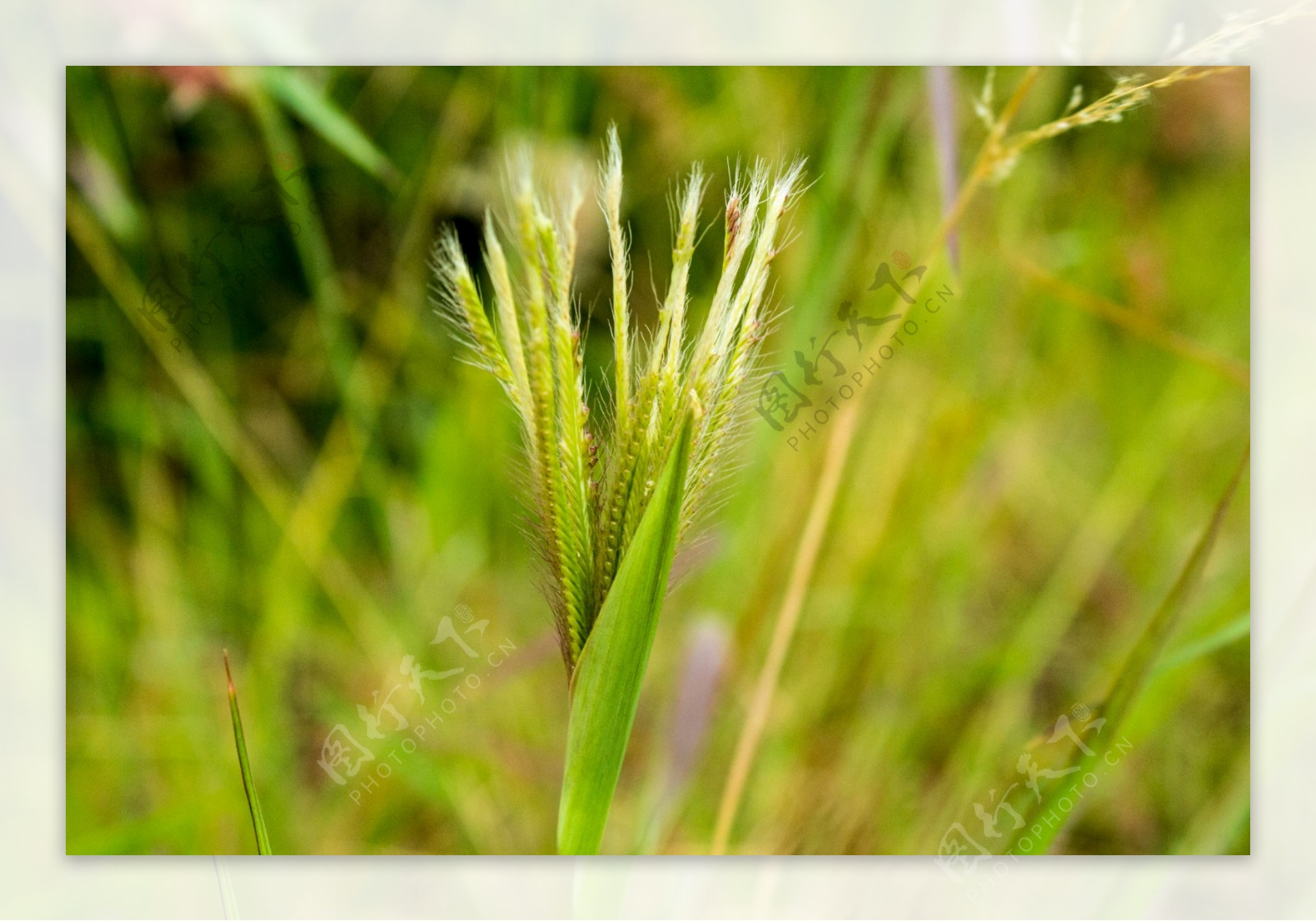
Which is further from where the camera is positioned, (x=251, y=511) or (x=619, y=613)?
(x=251, y=511)

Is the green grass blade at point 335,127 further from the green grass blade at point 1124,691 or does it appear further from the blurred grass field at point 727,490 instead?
the green grass blade at point 1124,691

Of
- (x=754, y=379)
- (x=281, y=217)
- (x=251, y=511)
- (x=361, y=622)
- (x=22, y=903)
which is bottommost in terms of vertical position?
(x=22, y=903)

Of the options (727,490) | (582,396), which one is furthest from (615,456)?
(727,490)

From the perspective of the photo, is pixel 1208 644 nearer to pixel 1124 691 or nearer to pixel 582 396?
pixel 1124 691

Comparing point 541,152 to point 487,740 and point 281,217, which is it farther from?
point 487,740

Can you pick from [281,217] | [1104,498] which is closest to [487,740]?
[281,217]

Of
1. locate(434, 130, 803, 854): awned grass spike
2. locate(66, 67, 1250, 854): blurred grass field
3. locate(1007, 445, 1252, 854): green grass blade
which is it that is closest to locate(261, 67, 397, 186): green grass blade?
locate(66, 67, 1250, 854): blurred grass field
